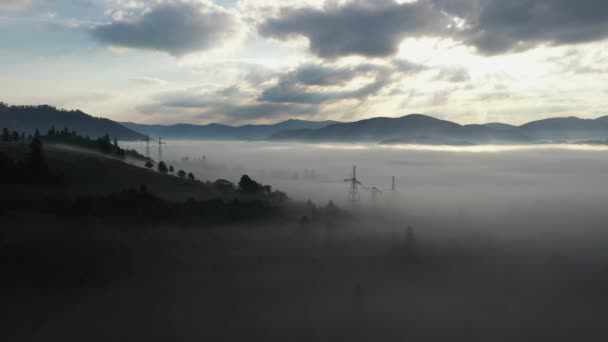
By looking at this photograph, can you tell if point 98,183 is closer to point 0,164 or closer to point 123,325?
point 0,164

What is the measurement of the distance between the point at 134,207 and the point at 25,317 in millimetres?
73195

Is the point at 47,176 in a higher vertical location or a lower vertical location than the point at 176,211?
higher

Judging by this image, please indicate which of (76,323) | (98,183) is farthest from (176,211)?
(76,323)

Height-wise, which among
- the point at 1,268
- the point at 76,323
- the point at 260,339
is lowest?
the point at 260,339

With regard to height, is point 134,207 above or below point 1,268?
above

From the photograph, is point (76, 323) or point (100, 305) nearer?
point (76, 323)

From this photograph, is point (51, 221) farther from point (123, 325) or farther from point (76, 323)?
point (123, 325)

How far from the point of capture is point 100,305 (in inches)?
7864

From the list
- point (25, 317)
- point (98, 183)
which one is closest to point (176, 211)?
point (98, 183)

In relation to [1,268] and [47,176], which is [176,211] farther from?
[1,268]

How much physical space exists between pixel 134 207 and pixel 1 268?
79696 mm

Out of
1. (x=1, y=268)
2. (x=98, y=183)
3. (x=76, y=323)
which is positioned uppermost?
(x=98, y=183)

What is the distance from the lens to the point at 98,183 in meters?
198

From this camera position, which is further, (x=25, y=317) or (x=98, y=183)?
(x=98, y=183)
